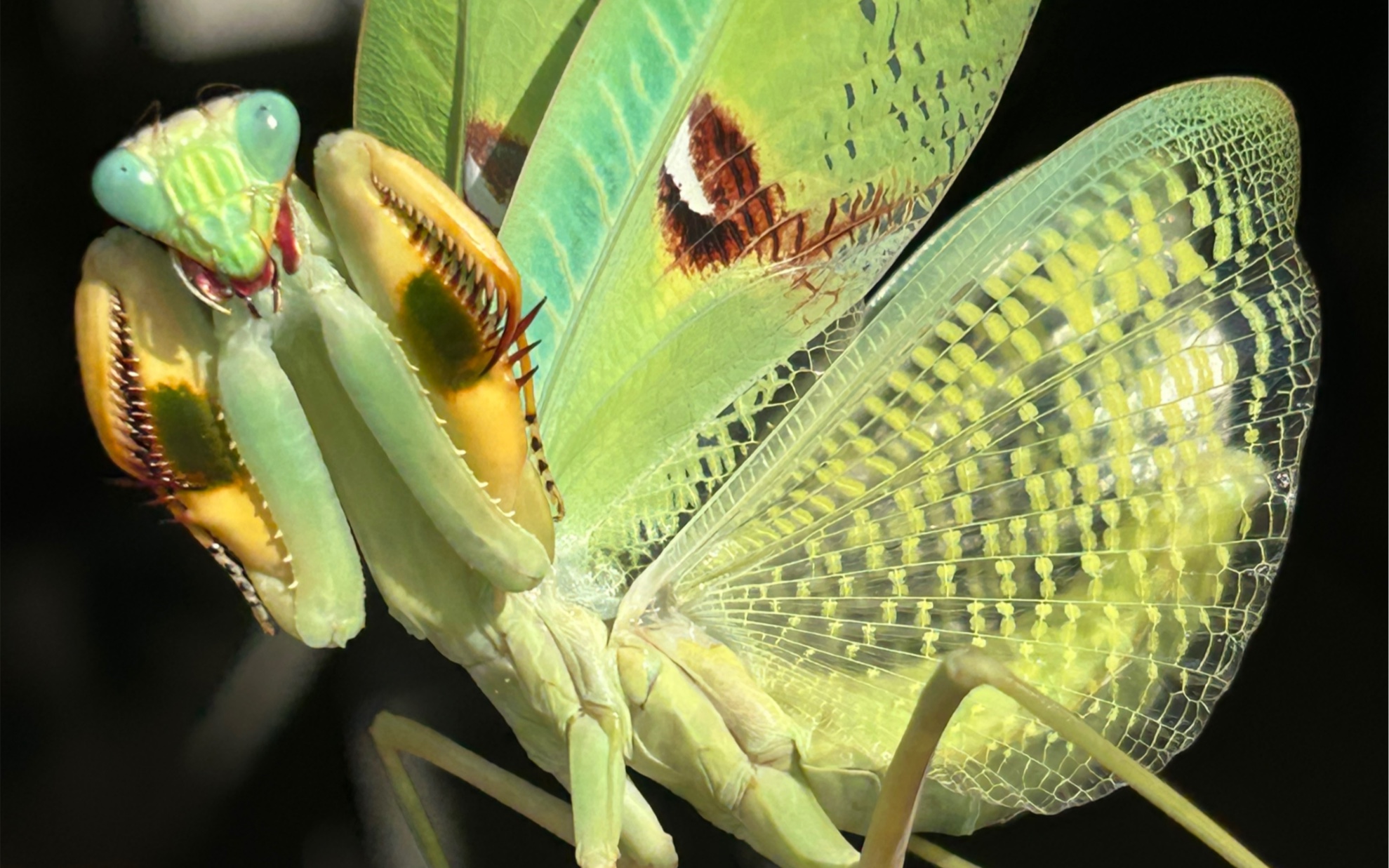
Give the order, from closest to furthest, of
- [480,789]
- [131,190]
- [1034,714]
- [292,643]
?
[131,190] < [1034,714] < [480,789] < [292,643]

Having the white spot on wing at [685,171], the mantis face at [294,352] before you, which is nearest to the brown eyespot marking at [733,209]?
the white spot on wing at [685,171]

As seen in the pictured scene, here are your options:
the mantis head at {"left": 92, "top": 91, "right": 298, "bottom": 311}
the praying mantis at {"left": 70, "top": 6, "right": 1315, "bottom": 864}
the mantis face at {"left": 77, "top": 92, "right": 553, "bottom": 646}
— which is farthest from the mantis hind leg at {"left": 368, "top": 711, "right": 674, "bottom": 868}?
the mantis head at {"left": 92, "top": 91, "right": 298, "bottom": 311}

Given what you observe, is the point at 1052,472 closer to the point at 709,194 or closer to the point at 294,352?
the point at 709,194

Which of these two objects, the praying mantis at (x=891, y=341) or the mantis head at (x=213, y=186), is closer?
the mantis head at (x=213, y=186)

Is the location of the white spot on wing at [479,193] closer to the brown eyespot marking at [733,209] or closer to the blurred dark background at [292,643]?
the brown eyespot marking at [733,209]

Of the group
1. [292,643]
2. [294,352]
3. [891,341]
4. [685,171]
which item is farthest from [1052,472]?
[292,643]

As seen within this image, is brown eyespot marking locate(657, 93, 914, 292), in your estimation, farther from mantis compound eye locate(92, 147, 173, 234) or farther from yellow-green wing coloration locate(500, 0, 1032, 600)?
mantis compound eye locate(92, 147, 173, 234)
